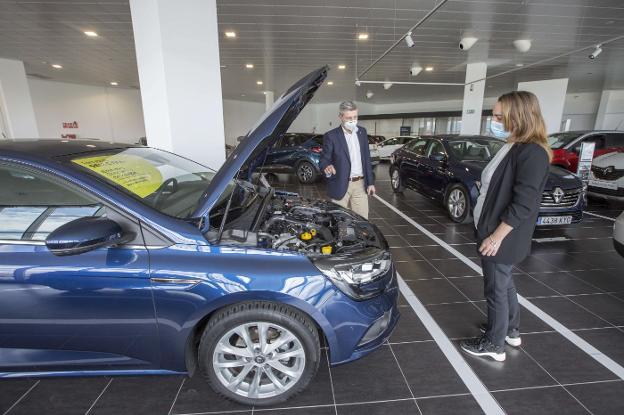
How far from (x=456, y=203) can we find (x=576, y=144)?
4.29 meters

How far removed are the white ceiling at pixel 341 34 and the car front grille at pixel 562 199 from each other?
3.69 metres

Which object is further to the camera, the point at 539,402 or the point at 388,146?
the point at 388,146

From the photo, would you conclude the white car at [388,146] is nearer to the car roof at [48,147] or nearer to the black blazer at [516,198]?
the black blazer at [516,198]

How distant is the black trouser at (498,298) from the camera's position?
196 cm

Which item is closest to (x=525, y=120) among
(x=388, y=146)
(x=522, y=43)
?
(x=522, y=43)

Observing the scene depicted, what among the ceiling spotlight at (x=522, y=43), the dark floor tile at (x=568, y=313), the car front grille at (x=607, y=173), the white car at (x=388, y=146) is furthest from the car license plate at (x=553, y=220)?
the white car at (x=388, y=146)

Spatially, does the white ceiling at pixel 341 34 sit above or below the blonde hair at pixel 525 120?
above

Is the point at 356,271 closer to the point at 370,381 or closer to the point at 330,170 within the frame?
the point at 370,381

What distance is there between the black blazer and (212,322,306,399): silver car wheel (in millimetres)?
1336

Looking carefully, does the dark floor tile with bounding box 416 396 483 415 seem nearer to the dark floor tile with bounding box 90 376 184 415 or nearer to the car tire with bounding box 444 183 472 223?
the dark floor tile with bounding box 90 376 184 415

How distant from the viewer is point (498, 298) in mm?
1993

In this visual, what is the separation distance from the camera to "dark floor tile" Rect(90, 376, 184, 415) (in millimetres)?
1729

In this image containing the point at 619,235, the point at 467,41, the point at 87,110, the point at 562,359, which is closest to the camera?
the point at 562,359

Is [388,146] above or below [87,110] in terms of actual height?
below
